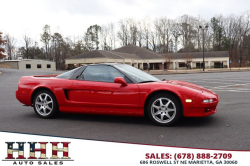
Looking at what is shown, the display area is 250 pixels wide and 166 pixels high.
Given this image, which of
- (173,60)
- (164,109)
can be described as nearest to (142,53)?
(173,60)

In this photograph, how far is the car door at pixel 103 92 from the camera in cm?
519

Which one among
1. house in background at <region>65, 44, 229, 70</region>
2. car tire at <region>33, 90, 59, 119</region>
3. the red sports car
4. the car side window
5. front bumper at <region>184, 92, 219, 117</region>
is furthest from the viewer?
house in background at <region>65, 44, 229, 70</region>

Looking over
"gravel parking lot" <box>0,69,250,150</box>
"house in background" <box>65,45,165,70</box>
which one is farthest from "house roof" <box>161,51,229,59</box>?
"gravel parking lot" <box>0,69,250,150</box>

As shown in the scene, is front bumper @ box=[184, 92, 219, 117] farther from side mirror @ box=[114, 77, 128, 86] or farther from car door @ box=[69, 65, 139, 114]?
side mirror @ box=[114, 77, 128, 86]

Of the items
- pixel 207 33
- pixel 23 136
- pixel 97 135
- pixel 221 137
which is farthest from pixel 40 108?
pixel 207 33

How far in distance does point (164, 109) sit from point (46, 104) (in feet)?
9.39

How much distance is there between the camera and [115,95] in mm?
5273

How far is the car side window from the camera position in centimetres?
553

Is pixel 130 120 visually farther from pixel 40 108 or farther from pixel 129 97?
pixel 40 108

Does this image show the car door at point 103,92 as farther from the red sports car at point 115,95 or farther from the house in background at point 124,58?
the house in background at point 124,58

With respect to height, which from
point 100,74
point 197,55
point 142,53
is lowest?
point 100,74

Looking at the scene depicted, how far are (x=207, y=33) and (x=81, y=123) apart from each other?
277 ft

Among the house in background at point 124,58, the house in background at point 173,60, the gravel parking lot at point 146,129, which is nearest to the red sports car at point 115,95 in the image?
the gravel parking lot at point 146,129

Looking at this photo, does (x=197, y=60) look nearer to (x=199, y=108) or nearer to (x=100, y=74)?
(x=100, y=74)
